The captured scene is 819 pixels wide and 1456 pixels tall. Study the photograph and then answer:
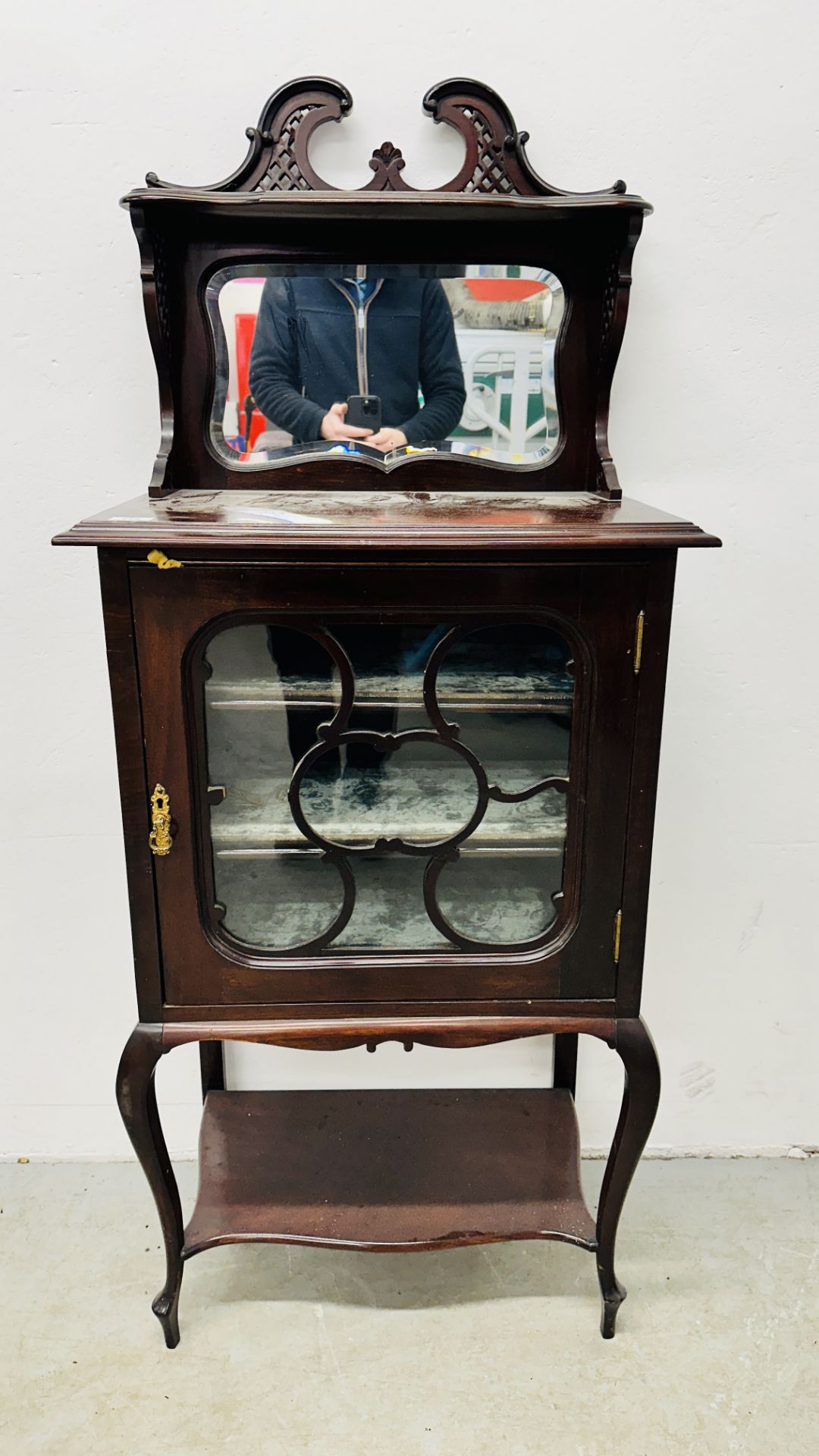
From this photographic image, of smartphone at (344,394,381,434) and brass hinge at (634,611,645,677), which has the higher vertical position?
smartphone at (344,394,381,434)

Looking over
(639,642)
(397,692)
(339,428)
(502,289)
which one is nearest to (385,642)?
(397,692)

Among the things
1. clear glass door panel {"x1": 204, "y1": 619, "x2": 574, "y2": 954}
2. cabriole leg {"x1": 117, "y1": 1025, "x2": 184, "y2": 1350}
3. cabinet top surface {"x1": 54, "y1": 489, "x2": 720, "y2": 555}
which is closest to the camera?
cabinet top surface {"x1": 54, "y1": 489, "x2": 720, "y2": 555}

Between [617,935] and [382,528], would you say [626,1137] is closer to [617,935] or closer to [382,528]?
[617,935]

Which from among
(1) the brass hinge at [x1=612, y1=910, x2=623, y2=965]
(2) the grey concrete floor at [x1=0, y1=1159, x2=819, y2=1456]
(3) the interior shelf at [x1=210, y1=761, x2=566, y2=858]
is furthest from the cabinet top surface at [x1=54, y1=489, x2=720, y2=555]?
(2) the grey concrete floor at [x1=0, y1=1159, x2=819, y2=1456]

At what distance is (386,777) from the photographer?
4.00 feet

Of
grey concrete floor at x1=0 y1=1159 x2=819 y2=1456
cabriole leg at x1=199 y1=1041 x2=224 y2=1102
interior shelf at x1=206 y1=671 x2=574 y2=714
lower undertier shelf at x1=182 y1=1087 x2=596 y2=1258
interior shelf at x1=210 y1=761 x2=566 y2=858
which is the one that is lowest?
grey concrete floor at x1=0 y1=1159 x2=819 y2=1456

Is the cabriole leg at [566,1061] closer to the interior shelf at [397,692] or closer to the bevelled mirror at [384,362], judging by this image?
the interior shelf at [397,692]

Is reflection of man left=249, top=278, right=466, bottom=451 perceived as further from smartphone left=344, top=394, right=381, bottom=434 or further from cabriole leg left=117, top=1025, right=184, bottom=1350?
cabriole leg left=117, top=1025, right=184, bottom=1350

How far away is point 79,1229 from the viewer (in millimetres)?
1645

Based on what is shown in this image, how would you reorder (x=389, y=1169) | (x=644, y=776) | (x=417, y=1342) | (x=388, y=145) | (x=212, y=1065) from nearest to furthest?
(x=644, y=776), (x=388, y=145), (x=417, y=1342), (x=389, y=1169), (x=212, y=1065)

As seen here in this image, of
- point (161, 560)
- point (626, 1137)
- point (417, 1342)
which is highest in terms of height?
point (161, 560)

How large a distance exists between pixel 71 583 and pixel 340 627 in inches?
24.0

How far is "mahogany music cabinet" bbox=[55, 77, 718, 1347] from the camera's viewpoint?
1.11m

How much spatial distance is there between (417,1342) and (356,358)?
4.69 ft
